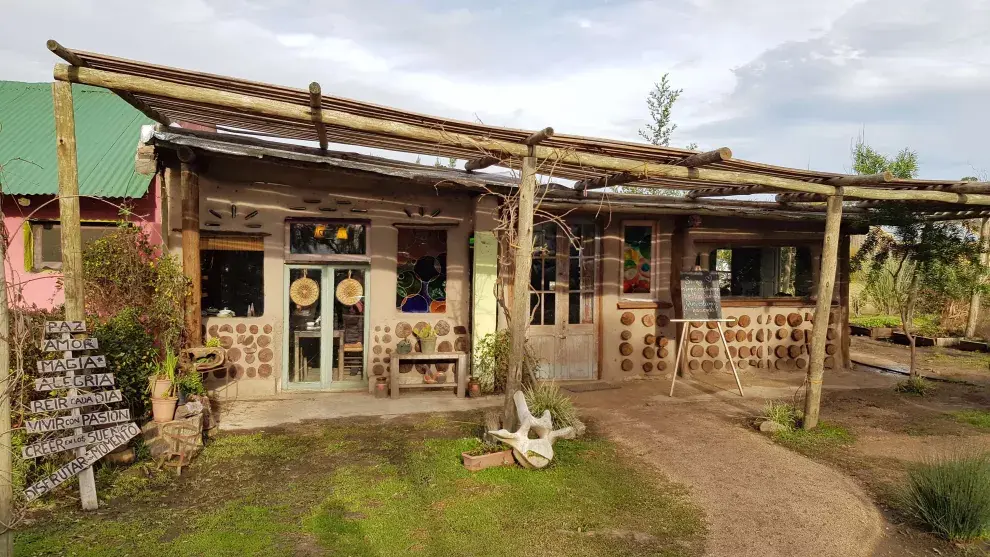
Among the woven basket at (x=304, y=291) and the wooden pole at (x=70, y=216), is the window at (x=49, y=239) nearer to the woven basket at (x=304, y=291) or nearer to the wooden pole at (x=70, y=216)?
the woven basket at (x=304, y=291)

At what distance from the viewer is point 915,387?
8109 millimetres

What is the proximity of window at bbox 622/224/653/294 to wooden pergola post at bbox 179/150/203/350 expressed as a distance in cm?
583

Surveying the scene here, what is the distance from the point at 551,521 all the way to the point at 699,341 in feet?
20.3

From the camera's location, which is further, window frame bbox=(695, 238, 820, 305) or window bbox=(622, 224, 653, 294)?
window frame bbox=(695, 238, 820, 305)

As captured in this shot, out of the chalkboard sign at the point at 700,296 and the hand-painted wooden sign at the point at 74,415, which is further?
the chalkboard sign at the point at 700,296

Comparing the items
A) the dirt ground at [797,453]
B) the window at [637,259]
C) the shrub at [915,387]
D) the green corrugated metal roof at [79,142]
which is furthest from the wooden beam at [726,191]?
the green corrugated metal roof at [79,142]

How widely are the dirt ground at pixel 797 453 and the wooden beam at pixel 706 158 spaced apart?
8.79 feet

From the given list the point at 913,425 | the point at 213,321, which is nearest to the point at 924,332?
the point at 913,425

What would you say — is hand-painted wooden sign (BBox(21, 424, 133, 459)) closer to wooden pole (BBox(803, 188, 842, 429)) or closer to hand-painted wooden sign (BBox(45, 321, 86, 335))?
hand-painted wooden sign (BBox(45, 321, 86, 335))

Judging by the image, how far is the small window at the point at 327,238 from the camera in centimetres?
764

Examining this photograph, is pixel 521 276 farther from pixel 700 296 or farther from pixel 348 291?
pixel 700 296

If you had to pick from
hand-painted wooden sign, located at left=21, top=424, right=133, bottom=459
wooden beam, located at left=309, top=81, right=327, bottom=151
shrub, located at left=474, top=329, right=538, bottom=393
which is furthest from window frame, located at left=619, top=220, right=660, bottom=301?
hand-painted wooden sign, located at left=21, top=424, right=133, bottom=459

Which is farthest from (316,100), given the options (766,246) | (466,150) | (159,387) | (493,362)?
(766,246)

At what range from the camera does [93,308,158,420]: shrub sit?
504 cm
